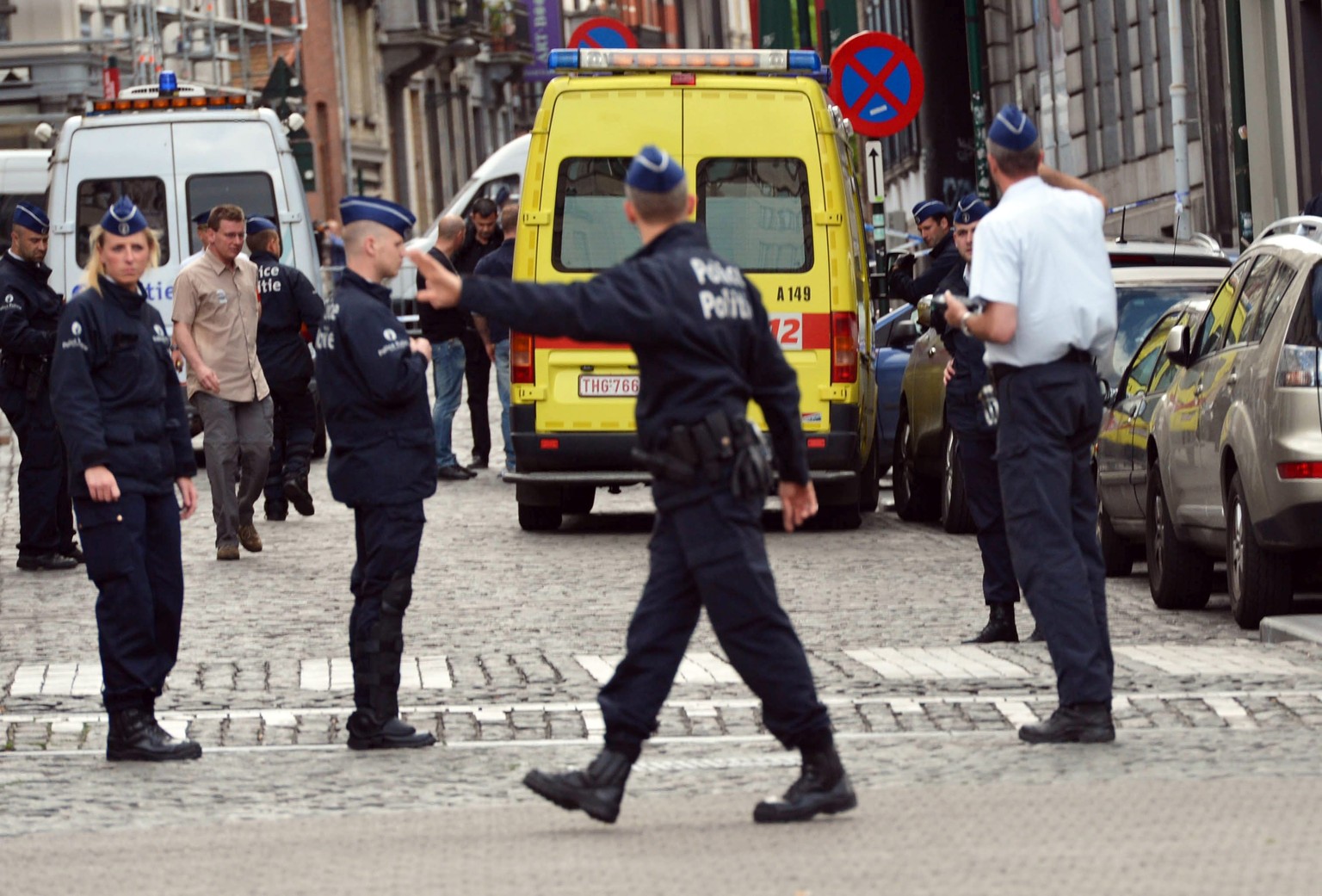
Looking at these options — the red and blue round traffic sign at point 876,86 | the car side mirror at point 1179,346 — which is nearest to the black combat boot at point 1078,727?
the car side mirror at point 1179,346

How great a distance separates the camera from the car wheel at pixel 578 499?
18578 millimetres

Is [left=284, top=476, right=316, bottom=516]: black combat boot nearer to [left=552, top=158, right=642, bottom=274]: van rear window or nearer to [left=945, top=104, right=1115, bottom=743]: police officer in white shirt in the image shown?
[left=552, top=158, right=642, bottom=274]: van rear window

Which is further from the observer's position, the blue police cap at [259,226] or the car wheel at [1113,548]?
the blue police cap at [259,226]

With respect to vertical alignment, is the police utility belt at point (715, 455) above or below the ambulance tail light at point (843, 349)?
below

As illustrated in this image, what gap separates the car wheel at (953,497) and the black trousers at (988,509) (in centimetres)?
493

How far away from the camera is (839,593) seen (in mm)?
13953

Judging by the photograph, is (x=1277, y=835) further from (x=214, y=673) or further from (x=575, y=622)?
(x=575, y=622)

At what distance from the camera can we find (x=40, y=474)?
15.6 metres

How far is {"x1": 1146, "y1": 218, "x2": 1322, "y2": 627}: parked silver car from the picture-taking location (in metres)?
11.4

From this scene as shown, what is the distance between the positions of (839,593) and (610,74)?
173 inches

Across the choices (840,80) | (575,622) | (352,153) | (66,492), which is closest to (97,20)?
(352,153)

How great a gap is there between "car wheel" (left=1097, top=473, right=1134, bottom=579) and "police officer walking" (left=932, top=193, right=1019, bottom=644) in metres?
3.30

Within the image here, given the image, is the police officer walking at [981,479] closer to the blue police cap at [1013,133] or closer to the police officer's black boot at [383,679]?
the blue police cap at [1013,133]

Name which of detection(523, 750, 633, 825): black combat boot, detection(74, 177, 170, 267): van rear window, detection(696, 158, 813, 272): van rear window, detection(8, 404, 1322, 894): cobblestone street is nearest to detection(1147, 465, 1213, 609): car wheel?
detection(8, 404, 1322, 894): cobblestone street
